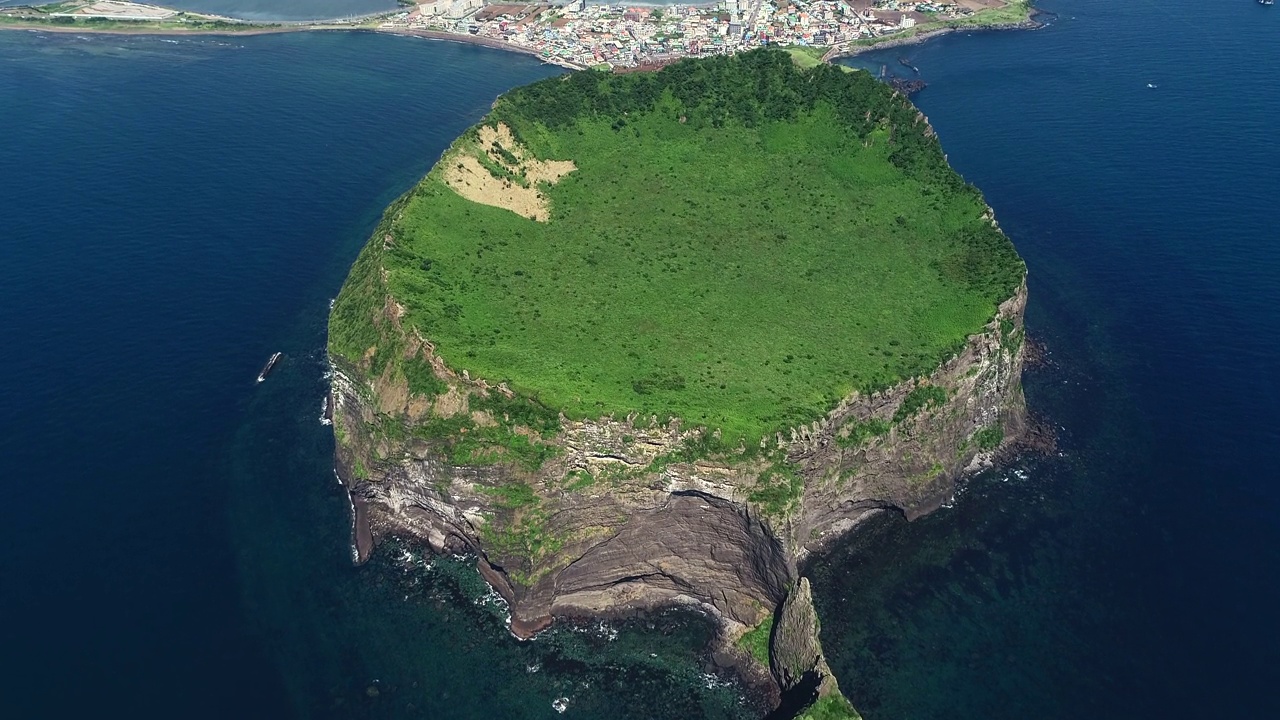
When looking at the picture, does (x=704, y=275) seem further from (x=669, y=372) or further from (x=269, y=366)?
(x=269, y=366)

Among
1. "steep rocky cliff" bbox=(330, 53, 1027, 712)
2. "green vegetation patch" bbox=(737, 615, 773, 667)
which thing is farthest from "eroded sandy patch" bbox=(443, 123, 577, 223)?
"green vegetation patch" bbox=(737, 615, 773, 667)

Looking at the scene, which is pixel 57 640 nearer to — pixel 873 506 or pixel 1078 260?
pixel 873 506

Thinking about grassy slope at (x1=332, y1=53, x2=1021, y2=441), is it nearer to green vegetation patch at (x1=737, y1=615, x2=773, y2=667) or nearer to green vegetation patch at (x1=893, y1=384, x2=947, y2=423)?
green vegetation patch at (x1=893, y1=384, x2=947, y2=423)

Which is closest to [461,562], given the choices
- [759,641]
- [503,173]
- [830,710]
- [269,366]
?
[759,641]

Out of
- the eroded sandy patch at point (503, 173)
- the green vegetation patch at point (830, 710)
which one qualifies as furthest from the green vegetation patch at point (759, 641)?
the eroded sandy patch at point (503, 173)

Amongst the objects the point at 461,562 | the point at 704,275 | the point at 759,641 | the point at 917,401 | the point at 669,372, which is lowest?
the point at 759,641

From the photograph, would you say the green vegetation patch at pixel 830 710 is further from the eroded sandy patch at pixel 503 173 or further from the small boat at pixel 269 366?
the small boat at pixel 269 366
